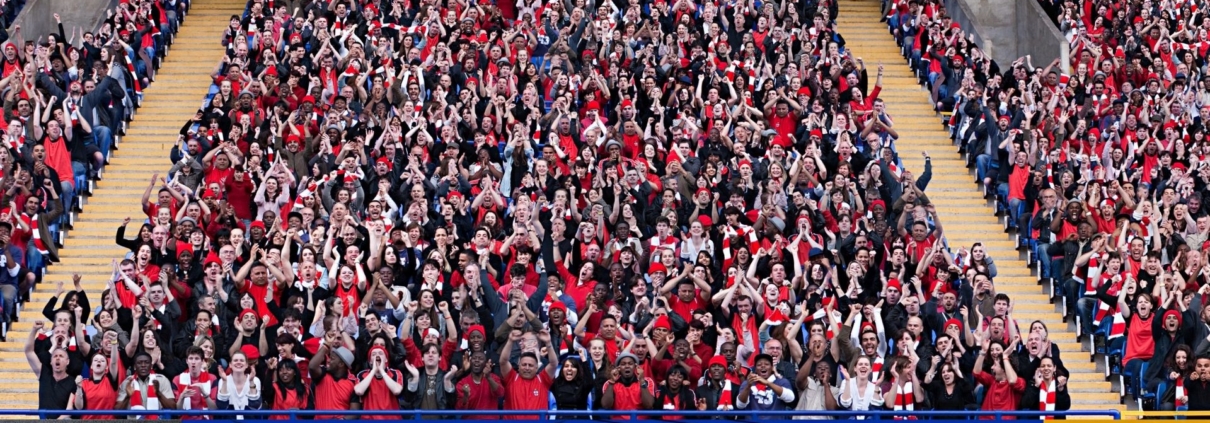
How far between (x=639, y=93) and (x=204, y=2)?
9.73 m

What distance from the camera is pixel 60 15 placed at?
30.4 metres

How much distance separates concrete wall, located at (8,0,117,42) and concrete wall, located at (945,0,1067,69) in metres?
12.8

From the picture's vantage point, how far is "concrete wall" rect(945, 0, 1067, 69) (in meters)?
30.2

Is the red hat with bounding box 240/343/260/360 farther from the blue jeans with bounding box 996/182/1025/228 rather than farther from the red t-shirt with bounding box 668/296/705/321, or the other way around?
the blue jeans with bounding box 996/182/1025/228

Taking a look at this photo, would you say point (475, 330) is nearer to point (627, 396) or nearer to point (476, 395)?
point (476, 395)

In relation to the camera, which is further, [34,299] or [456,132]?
[456,132]

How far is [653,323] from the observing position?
17906 mm

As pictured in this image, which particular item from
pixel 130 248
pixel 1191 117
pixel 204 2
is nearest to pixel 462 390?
pixel 130 248

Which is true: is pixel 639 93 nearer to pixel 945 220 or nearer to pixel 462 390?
pixel 945 220

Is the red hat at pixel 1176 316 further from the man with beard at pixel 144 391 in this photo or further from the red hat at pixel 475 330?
the man with beard at pixel 144 391

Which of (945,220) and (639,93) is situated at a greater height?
(639,93)

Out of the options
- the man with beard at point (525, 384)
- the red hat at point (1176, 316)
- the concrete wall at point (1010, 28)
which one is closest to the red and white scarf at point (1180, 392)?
the red hat at point (1176, 316)

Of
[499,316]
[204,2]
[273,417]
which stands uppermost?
[204,2]

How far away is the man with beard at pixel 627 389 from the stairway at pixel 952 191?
4677 millimetres
